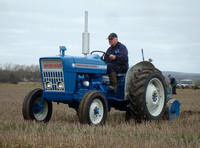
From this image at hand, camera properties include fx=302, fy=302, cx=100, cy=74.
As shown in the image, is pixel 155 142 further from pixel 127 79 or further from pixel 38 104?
pixel 38 104

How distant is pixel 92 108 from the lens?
5.84m

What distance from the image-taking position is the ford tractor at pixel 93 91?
5.98m

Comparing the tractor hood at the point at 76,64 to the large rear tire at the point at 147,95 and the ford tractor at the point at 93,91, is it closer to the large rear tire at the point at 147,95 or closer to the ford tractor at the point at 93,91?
the ford tractor at the point at 93,91

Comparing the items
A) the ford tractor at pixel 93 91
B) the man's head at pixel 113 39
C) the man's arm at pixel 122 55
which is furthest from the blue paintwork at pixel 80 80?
the man's head at pixel 113 39

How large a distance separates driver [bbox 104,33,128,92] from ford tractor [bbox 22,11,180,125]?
137mm

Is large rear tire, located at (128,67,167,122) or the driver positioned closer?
large rear tire, located at (128,67,167,122)

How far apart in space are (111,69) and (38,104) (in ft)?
5.87

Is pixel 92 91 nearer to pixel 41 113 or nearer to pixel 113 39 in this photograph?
pixel 41 113

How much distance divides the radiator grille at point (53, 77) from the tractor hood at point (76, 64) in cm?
10

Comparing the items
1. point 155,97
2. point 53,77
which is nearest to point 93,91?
point 53,77

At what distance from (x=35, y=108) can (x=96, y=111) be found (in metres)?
1.49

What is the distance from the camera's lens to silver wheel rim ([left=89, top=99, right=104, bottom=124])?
5846 millimetres

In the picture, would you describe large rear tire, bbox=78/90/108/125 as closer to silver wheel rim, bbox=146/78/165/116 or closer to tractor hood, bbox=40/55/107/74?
tractor hood, bbox=40/55/107/74

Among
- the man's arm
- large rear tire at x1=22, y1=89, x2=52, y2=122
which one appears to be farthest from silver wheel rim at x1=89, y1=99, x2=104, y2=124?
large rear tire at x1=22, y1=89, x2=52, y2=122
